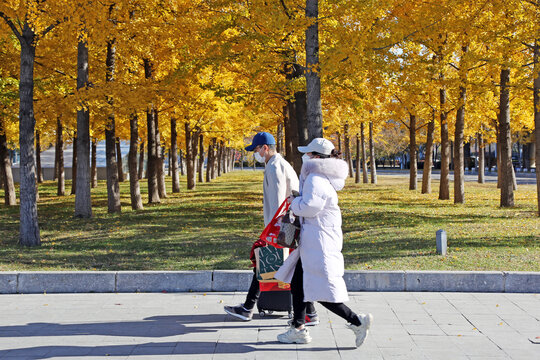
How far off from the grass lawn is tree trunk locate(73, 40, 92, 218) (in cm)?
58

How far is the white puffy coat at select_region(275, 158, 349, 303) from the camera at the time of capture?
18.0ft

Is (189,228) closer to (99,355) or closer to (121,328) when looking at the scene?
(121,328)

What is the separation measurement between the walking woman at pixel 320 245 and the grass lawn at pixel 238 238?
328 cm

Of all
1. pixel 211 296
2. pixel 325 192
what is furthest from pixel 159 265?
pixel 325 192

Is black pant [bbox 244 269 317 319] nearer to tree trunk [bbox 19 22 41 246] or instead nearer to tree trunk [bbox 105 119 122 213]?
tree trunk [bbox 19 22 41 246]

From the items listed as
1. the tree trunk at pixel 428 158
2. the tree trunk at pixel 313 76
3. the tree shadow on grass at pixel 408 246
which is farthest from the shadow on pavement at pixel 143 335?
the tree trunk at pixel 428 158

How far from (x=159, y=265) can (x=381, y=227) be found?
6030 mm

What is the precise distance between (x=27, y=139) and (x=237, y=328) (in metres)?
6.93

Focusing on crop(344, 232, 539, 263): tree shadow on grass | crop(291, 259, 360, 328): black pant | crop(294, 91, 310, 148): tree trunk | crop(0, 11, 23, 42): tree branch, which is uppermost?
crop(0, 11, 23, 42): tree branch

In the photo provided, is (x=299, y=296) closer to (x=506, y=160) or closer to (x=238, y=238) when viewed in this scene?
(x=238, y=238)

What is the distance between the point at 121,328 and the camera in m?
6.28

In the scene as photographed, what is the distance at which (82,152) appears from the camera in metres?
15.9

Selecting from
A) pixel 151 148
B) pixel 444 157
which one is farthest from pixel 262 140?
pixel 444 157

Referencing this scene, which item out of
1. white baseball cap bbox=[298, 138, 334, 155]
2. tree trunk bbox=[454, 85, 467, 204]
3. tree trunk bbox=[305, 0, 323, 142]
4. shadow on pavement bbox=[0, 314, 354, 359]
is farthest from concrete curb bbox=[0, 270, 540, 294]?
tree trunk bbox=[454, 85, 467, 204]
